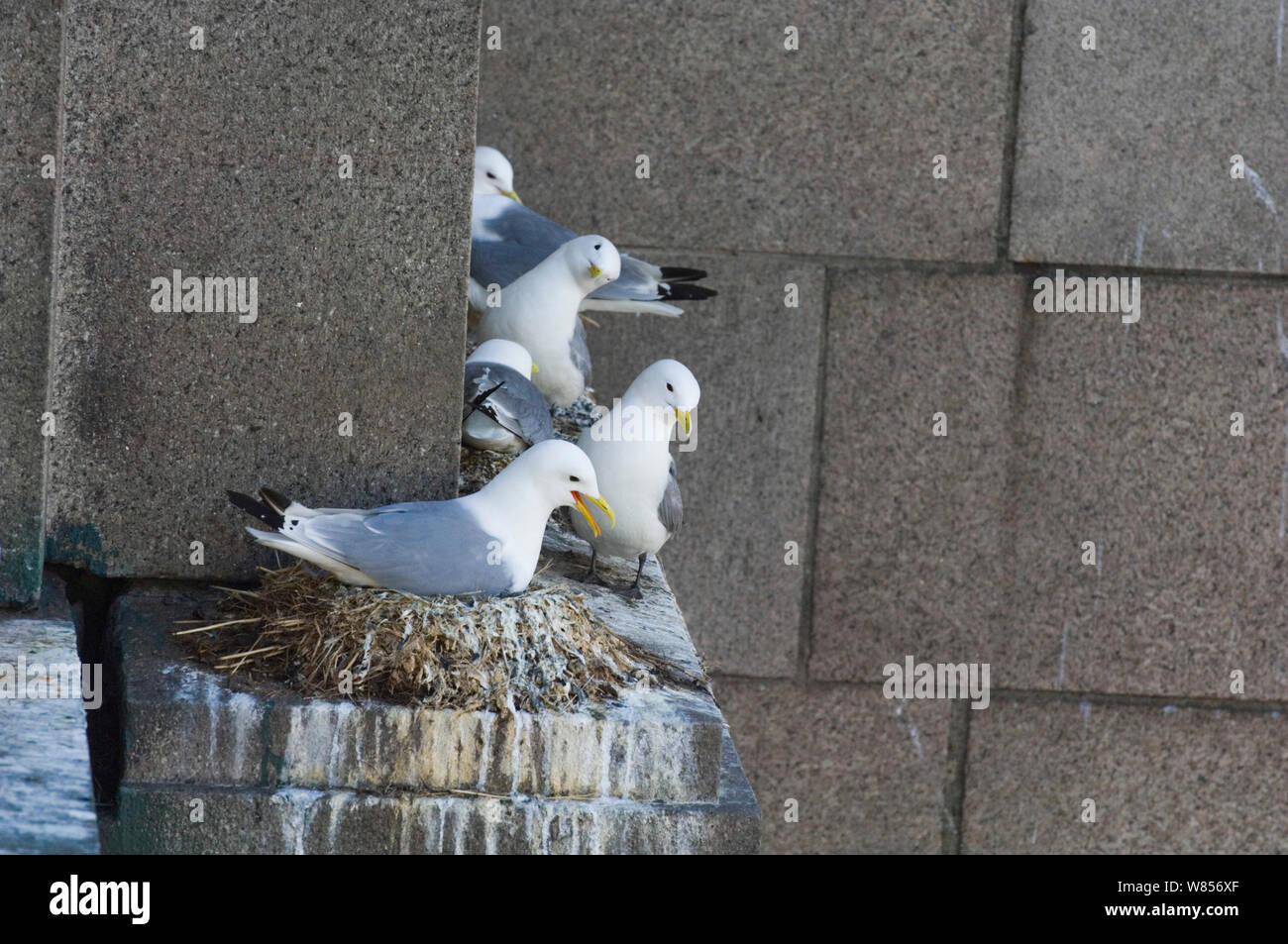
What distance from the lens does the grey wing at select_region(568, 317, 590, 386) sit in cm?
454

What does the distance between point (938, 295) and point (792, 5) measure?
1.13 m

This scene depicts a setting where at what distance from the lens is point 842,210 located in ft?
17.9

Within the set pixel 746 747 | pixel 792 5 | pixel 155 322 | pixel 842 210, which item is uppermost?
pixel 792 5

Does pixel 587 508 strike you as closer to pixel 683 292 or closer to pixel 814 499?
pixel 683 292

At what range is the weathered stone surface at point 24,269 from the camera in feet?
10.5

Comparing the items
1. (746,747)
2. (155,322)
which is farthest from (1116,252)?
(155,322)

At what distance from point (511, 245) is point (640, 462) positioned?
3.89 ft

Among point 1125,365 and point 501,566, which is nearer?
point 501,566

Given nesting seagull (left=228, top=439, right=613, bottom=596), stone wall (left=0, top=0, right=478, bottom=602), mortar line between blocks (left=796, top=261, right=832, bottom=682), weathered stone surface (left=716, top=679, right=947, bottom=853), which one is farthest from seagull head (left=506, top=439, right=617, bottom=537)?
weathered stone surface (left=716, top=679, right=947, bottom=853)

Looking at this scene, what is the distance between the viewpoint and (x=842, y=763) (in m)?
5.82

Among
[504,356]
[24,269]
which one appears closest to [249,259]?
[24,269]

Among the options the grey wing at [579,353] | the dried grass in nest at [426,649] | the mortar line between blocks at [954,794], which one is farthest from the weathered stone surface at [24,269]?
the mortar line between blocks at [954,794]

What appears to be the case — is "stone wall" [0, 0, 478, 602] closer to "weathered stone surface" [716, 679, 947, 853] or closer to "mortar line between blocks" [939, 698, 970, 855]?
"weathered stone surface" [716, 679, 947, 853]

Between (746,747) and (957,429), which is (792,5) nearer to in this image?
(957,429)
